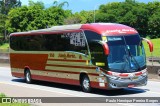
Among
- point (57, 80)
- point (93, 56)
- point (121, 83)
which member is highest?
point (93, 56)

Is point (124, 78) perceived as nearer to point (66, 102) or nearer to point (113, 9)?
point (66, 102)

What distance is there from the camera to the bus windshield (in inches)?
687

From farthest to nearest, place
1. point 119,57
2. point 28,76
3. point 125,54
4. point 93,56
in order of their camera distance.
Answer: point 28,76 → point 93,56 → point 125,54 → point 119,57

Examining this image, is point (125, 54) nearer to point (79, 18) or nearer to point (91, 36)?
point (91, 36)

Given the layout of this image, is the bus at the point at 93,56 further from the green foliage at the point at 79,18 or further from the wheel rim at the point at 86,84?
the green foliage at the point at 79,18

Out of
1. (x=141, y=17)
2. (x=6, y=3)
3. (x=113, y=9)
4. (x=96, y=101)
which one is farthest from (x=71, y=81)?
(x=6, y=3)

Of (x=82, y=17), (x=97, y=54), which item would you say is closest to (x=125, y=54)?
(x=97, y=54)

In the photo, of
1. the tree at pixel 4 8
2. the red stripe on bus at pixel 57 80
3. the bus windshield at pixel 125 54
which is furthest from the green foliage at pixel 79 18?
the bus windshield at pixel 125 54

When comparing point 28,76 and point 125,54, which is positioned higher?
point 125,54

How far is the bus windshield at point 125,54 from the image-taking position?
17453 mm

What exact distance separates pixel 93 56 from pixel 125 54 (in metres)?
1.40

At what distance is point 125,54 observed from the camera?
698 inches

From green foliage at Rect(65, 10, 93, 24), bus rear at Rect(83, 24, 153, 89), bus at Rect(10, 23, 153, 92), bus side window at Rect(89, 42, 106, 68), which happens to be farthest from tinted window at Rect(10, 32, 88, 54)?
green foliage at Rect(65, 10, 93, 24)

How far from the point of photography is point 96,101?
15.6 metres
